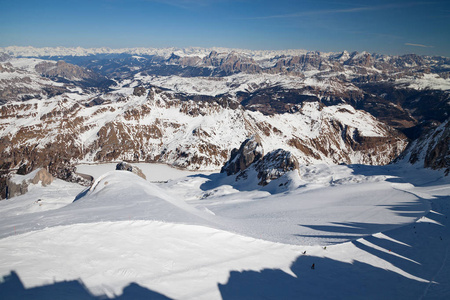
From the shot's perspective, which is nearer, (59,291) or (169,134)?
(59,291)

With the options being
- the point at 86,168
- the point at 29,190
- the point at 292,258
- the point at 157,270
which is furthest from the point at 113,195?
the point at 86,168

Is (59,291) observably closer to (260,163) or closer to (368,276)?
(368,276)

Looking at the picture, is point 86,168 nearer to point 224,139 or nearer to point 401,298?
point 224,139

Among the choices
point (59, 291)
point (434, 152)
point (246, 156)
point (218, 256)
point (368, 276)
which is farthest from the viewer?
point (246, 156)

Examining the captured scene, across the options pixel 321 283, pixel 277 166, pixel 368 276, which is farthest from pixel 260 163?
pixel 321 283

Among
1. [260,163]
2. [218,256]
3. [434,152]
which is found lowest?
[260,163]

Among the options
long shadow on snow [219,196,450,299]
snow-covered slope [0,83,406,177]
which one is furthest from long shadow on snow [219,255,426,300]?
snow-covered slope [0,83,406,177]

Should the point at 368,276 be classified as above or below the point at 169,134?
above
